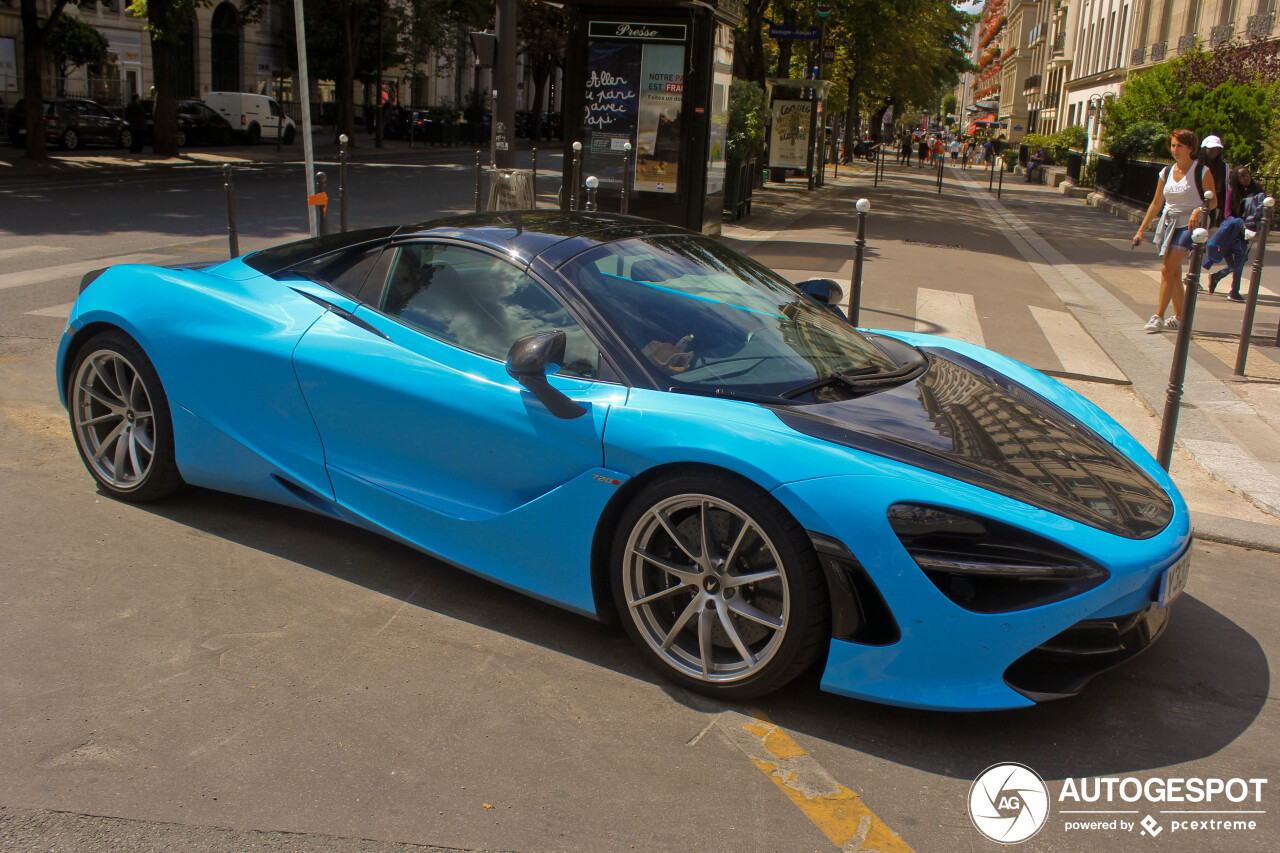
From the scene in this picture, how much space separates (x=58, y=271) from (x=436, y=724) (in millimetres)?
9129

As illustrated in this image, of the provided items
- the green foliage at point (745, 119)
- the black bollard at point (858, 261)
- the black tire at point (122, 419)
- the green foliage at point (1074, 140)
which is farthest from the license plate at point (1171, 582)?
the green foliage at point (1074, 140)

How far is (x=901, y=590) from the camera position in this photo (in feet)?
9.32

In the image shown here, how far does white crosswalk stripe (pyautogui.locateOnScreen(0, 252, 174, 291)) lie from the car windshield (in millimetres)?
7429

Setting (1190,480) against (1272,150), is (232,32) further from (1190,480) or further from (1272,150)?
(1190,480)

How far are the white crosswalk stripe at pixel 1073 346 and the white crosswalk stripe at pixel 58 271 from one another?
27.5 feet

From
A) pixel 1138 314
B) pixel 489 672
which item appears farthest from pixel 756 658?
pixel 1138 314

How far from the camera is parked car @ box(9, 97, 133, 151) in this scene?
3012cm

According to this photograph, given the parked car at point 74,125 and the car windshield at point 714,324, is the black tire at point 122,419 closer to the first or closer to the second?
the car windshield at point 714,324

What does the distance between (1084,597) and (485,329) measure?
2.07 meters

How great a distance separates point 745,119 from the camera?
1948 centimetres

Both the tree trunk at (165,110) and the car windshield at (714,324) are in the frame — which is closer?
the car windshield at (714,324)

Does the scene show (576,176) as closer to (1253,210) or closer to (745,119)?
(745,119)

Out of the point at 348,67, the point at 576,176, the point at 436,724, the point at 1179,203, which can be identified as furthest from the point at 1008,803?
the point at 348,67

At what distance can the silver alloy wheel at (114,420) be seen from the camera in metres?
4.43
